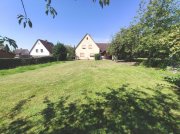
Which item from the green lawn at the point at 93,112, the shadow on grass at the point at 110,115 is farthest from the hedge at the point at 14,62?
the shadow on grass at the point at 110,115

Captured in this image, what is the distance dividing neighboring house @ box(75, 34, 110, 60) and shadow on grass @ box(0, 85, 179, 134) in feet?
135

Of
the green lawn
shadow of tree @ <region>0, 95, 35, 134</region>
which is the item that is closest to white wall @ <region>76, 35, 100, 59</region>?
the green lawn

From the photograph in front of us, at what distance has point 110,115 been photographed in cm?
475

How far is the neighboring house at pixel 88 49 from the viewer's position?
47.6 metres

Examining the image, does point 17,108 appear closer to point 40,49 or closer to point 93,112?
point 93,112

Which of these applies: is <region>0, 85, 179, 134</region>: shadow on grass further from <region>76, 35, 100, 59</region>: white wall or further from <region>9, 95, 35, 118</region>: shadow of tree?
<region>76, 35, 100, 59</region>: white wall

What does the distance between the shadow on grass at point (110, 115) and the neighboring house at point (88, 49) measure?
41182 mm

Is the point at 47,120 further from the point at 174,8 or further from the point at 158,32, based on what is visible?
the point at 174,8

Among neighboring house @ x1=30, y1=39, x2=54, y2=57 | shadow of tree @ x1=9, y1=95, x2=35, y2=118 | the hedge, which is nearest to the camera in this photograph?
shadow of tree @ x1=9, y1=95, x2=35, y2=118

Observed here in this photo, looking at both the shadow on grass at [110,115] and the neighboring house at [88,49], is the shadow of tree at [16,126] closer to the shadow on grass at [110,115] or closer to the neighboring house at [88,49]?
the shadow on grass at [110,115]

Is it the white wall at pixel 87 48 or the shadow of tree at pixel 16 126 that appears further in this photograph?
the white wall at pixel 87 48

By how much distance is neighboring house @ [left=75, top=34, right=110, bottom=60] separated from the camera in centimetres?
4759

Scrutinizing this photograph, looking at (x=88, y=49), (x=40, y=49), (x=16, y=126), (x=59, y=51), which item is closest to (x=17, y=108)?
(x=16, y=126)

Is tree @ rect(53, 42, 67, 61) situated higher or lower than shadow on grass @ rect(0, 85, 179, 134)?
higher
